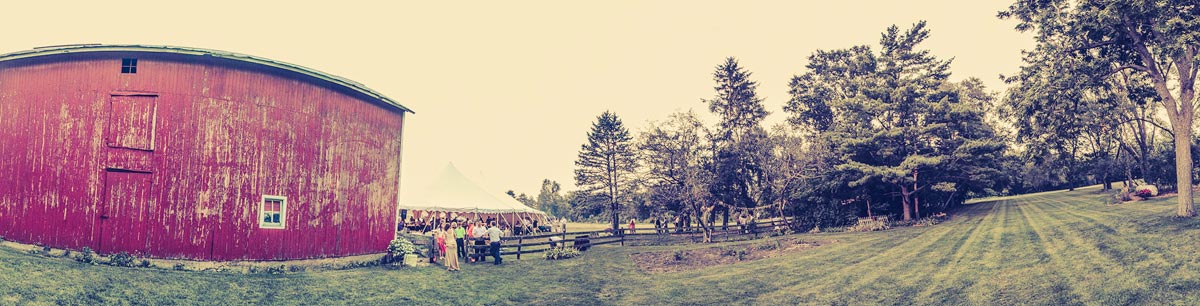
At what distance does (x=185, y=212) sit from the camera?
50.9 feet

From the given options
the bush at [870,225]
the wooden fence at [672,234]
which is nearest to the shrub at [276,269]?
the wooden fence at [672,234]

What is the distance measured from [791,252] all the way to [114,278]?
20475 mm

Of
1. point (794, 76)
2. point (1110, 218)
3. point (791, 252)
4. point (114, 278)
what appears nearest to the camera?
point (114, 278)

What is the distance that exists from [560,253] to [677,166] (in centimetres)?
1331

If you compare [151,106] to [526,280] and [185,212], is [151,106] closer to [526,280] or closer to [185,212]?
[185,212]

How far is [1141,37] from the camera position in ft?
60.7

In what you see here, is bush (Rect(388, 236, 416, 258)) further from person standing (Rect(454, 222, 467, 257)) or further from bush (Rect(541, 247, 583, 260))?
bush (Rect(541, 247, 583, 260))

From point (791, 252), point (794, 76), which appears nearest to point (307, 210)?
point (791, 252)

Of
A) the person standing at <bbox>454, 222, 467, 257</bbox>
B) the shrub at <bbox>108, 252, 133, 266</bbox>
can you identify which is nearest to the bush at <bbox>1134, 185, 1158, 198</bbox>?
the person standing at <bbox>454, 222, 467, 257</bbox>

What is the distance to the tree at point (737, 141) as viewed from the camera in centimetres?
4141

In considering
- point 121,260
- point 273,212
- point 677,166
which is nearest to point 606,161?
point 677,166

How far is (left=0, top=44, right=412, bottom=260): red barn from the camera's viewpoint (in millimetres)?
14836

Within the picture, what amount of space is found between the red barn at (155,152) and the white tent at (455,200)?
47.7 ft

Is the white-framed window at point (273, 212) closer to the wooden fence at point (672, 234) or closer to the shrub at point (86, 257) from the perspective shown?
the shrub at point (86, 257)
